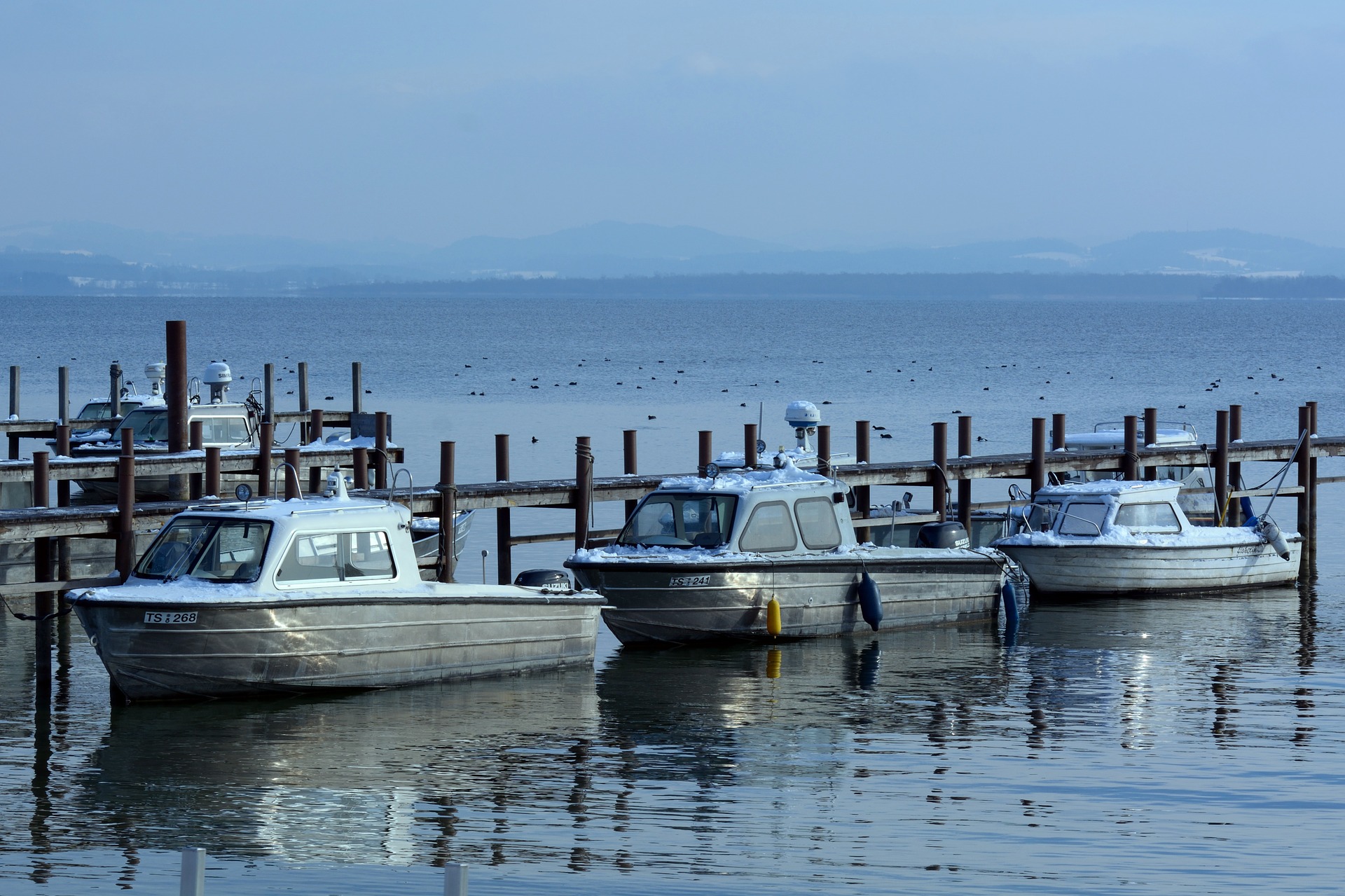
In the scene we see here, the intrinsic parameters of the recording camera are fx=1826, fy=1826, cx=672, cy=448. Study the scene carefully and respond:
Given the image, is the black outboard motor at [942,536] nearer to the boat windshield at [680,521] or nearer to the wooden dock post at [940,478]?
the wooden dock post at [940,478]

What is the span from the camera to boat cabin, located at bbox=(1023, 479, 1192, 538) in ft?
83.9

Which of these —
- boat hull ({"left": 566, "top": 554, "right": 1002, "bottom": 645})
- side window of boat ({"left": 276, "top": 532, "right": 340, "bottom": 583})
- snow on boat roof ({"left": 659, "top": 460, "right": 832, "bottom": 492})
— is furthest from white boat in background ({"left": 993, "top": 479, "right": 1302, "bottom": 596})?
side window of boat ({"left": 276, "top": 532, "right": 340, "bottom": 583})

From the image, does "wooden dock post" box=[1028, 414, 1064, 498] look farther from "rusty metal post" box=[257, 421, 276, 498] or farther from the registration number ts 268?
the registration number ts 268

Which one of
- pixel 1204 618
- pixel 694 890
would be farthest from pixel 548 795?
pixel 1204 618

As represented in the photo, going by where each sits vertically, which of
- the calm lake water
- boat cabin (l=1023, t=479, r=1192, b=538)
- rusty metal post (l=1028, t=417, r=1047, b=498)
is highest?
rusty metal post (l=1028, t=417, r=1047, b=498)

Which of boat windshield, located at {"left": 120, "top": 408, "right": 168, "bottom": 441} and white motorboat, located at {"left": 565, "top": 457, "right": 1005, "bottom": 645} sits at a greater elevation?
boat windshield, located at {"left": 120, "top": 408, "right": 168, "bottom": 441}

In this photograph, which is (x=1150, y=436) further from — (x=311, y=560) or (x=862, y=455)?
(x=311, y=560)

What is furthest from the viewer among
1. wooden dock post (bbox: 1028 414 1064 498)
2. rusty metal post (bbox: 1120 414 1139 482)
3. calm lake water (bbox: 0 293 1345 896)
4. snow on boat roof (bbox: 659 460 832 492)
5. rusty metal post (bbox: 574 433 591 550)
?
rusty metal post (bbox: 1120 414 1139 482)

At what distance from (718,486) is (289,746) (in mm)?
6871

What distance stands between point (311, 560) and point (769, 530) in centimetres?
595

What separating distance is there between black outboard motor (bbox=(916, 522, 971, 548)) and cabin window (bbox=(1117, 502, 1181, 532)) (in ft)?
10.4

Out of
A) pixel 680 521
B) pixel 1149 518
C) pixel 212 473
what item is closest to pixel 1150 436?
pixel 1149 518

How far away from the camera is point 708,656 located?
67.7ft

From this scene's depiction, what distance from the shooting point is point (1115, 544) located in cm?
2531
